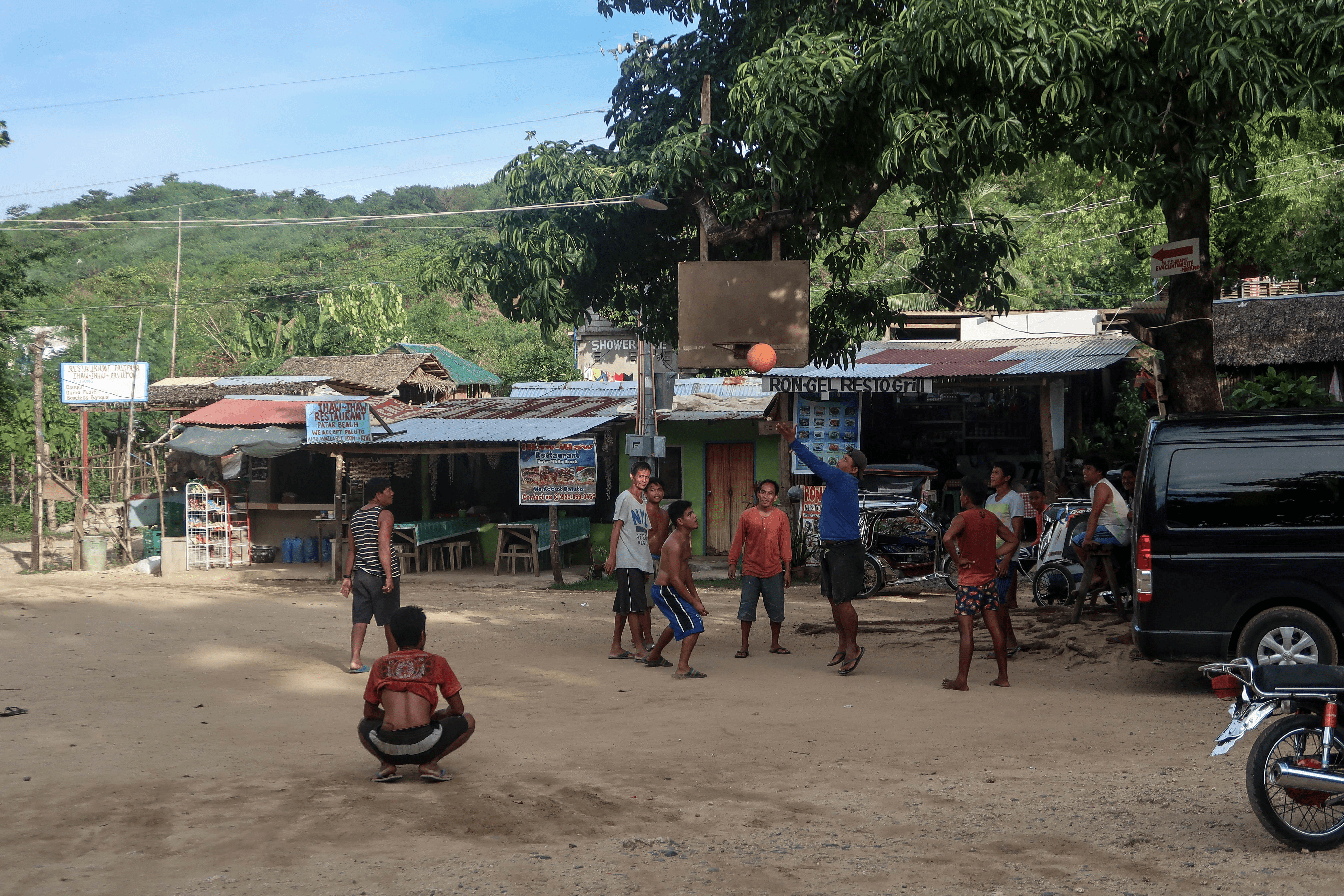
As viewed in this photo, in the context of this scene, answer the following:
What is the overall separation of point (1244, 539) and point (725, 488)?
13.1 m

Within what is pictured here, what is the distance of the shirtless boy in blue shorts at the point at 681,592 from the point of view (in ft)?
29.6

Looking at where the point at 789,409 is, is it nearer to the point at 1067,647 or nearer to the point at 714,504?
the point at 714,504

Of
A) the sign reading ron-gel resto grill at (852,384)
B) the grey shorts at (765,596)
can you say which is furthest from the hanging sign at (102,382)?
the grey shorts at (765,596)

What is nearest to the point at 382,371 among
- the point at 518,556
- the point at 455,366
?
the point at 455,366

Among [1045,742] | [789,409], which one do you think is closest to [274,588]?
[789,409]

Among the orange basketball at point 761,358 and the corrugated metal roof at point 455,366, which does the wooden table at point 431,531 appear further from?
the corrugated metal roof at point 455,366

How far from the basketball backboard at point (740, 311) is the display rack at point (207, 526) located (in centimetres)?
1142

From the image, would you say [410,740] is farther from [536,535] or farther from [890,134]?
[536,535]

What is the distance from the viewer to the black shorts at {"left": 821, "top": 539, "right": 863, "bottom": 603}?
30.2 ft

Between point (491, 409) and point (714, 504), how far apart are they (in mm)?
4586

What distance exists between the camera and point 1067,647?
9.88m

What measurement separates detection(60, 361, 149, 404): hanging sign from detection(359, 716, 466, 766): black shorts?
Answer: 16.6 metres

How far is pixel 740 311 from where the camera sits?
12234 mm

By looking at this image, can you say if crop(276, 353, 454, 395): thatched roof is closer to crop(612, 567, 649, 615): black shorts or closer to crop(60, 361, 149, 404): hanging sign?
crop(60, 361, 149, 404): hanging sign
